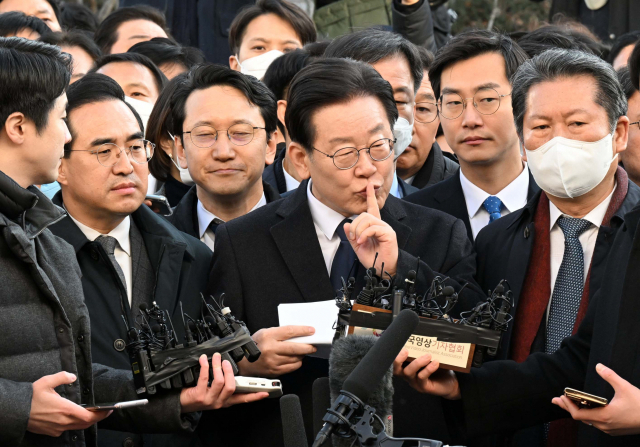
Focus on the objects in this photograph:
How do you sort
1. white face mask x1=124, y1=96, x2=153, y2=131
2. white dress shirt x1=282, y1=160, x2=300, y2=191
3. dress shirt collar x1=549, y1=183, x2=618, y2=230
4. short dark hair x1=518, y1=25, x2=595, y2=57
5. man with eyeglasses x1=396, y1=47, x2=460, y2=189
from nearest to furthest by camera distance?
1. dress shirt collar x1=549, y1=183, x2=618, y2=230
2. white dress shirt x1=282, y1=160, x2=300, y2=191
3. short dark hair x1=518, y1=25, x2=595, y2=57
4. man with eyeglasses x1=396, y1=47, x2=460, y2=189
5. white face mask x1=124, y1=96, x2=153, y2=131

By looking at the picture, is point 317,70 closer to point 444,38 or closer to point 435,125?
point 435,125

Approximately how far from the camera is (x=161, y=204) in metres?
6.36

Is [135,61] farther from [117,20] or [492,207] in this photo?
[492,207]

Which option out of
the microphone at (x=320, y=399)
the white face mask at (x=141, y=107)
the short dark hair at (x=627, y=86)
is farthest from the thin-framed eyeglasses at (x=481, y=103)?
the microphone at (x=320, y=399)

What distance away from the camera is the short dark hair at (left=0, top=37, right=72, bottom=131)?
13.7ft

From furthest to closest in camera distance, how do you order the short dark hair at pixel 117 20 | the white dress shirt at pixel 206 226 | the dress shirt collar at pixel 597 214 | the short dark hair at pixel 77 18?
the short dark hair at pixel 77 18
the short dark hair at pixel 117 20
the white dress shirt at pixel 206 226
the dress shirt collar at pixel 597 214

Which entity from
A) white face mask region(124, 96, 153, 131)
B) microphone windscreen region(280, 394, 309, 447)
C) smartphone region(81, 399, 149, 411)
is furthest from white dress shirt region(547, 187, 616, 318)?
white face mask region(124, 96, 153, 131)

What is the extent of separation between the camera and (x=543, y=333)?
15.0ft

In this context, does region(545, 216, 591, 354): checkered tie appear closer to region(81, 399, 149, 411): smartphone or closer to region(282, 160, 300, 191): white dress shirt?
region(81, 399, 149, 411): smartphone

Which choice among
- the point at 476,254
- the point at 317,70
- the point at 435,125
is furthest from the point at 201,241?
the point at 435,125

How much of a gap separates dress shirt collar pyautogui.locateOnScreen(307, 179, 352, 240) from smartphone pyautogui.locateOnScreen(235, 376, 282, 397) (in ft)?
3.41

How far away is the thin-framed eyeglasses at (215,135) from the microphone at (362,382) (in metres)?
3.19

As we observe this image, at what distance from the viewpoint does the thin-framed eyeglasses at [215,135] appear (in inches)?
224

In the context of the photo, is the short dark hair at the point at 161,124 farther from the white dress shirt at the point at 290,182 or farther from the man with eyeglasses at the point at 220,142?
the white dress shirt at the point at 290,182
